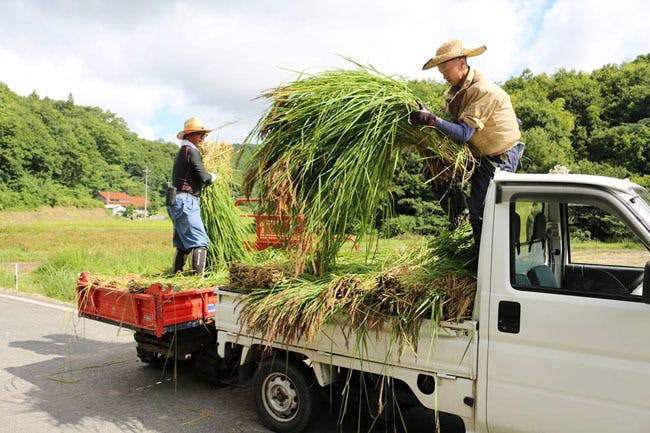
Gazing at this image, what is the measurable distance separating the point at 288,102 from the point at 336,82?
15.8 inches

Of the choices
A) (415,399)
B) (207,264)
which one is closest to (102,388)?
(207,264)

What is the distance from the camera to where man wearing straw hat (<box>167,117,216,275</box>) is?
220 inches

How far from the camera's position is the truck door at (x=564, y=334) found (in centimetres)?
269

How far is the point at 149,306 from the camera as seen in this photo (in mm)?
4598

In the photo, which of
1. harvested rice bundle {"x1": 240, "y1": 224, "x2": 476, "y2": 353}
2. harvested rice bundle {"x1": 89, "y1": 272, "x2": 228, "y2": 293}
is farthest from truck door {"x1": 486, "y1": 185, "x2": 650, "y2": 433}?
harvested rice bundle {"x1": 89, "y1": 272, "x2": 228, "y2": 293}

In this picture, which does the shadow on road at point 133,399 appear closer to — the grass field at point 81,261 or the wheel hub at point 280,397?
the wheel hub at point 280,397

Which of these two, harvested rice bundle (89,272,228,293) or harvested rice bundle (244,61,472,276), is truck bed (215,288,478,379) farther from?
harvested rice bundle (89,272,228,293)

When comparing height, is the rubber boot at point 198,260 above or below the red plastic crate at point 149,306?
above

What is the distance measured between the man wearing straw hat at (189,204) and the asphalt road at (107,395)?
Answer: 1311 millimetres

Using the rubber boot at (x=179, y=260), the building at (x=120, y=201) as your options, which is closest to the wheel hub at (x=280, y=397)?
the rubber boot at (x=179, y=260)

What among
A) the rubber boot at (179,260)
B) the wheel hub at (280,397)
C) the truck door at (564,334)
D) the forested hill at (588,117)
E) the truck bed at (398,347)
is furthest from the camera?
the forested hill at (588,117)

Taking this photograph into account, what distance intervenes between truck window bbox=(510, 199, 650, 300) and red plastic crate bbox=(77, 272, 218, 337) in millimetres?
2569

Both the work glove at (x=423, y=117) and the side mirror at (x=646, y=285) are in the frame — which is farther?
the work glove at (x=423, y=117)

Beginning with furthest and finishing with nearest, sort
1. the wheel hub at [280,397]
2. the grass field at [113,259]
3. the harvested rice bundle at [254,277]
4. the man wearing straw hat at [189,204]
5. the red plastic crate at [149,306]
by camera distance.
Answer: the man wearing straw hat at [189,204] → the red plastic crate at [149,306] → the wheel hub at [280,397] → the harvested rice bundle at [254,277] → the grass field at [113,259]
